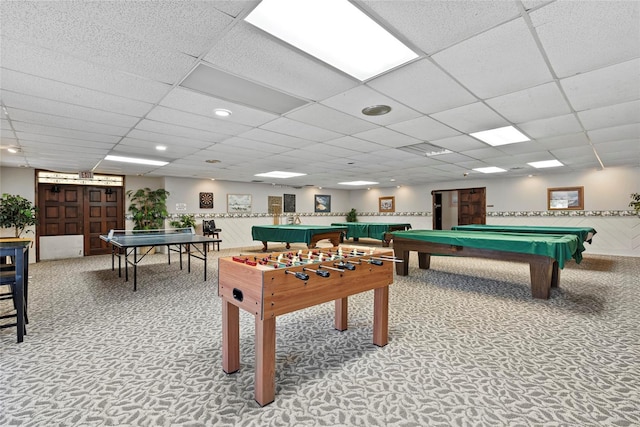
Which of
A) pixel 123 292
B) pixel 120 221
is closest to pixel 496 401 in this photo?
pixel 123 292

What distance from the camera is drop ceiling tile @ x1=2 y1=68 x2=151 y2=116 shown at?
2494 mm

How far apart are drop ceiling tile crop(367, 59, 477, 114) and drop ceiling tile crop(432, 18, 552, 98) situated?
0.10m

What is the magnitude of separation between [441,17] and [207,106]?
2.45 meters

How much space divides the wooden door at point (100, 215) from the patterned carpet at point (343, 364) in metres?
5.06

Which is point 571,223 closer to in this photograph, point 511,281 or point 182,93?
point 511,281

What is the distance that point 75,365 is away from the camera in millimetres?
2309

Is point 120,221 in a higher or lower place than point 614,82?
lower

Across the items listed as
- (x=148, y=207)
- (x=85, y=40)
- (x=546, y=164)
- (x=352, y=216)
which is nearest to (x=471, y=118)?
(x=85, y=40)

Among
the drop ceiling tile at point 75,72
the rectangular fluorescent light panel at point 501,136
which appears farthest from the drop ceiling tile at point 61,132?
the rectangular fluorescent light panel at point 501,136

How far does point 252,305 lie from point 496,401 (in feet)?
5.50

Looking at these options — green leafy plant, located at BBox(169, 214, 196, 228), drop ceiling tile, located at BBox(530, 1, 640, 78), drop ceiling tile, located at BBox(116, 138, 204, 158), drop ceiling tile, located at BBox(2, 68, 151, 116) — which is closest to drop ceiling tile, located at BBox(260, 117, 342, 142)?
drop ceiling tile, located at BBox(2, 68, 151, 116)

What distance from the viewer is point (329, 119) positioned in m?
3.66

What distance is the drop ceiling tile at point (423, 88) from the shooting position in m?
2.42

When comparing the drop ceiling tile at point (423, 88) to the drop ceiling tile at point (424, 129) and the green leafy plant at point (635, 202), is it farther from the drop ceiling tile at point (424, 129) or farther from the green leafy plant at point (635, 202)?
the green leafy plant at point (635, 202)
